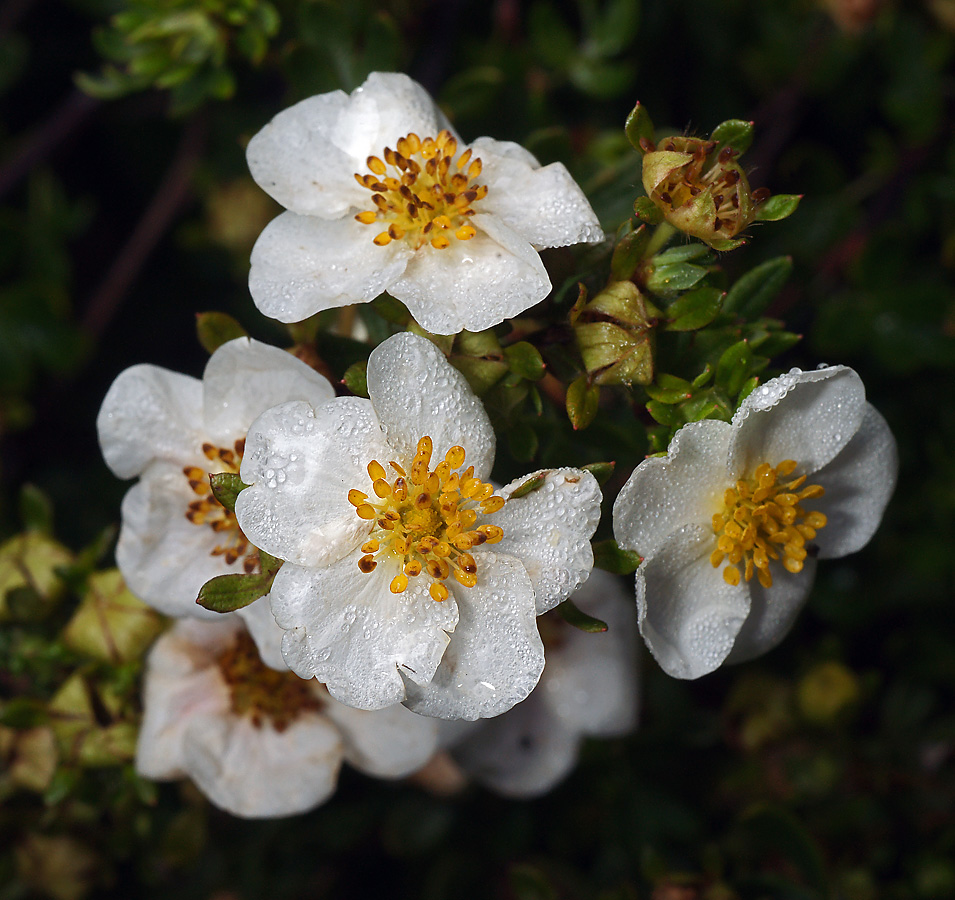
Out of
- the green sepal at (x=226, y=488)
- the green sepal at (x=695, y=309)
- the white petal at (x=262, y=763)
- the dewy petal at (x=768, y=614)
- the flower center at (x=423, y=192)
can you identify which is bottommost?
the white petal at (x=262, y=763)

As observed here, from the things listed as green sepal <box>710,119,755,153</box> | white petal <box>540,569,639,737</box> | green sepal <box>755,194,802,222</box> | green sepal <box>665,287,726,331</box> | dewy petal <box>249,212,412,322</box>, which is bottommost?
white petal <box>540,569,639,737</box>

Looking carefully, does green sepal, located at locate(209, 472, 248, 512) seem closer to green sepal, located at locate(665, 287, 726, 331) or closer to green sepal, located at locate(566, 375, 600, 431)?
green sepal, located at locate(566, 375, 600, 431)

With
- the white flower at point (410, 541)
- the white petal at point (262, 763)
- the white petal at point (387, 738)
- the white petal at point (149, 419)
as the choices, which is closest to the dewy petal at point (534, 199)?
the white flower at point (410, 541)

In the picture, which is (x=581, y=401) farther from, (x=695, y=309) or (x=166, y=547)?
(x=166, y=547)

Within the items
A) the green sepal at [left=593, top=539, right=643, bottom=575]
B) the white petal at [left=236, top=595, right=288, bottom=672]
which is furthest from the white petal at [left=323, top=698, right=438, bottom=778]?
the green sepal at [left=593, top=539, right=643, bottom=575]

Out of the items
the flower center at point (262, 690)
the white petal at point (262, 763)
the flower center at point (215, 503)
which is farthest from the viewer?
the flower center at point (262, 690)

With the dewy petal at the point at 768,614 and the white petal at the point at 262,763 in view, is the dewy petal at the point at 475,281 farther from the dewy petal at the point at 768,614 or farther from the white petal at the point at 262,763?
the white petal at the point at 262,763
